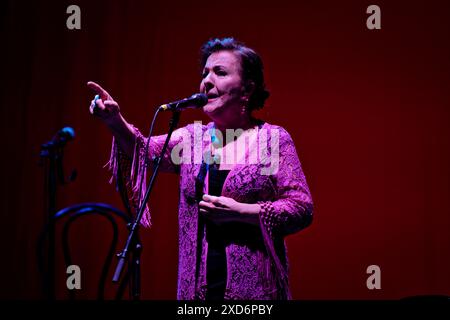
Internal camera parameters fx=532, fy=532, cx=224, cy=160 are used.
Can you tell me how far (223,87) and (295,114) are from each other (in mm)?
1263

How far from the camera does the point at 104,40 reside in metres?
3.31

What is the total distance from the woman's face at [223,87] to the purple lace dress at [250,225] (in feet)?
0.54

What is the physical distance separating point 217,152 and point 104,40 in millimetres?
1547

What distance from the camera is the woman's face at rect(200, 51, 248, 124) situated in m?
2.14

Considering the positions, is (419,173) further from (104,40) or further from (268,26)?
(104,40)

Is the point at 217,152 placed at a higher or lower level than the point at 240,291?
higher

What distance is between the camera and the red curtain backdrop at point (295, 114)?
10.8 feet

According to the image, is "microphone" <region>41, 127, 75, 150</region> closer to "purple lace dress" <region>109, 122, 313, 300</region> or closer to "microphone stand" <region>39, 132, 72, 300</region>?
"microphone stand" <region>39, 132, 72, 300</region>

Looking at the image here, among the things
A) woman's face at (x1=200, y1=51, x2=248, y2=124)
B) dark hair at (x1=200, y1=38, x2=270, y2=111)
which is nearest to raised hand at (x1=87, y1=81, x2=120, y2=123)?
woman's face at (x1=200, y1=51, x2=248, y2=124)

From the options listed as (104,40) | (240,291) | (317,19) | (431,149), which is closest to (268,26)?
(317,19)

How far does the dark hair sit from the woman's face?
3cm

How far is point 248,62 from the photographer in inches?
87.5

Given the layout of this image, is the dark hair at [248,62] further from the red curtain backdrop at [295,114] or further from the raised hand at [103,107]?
the red curtain backdrop at [295,114]

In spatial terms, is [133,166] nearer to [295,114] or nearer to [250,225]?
[250,225]
